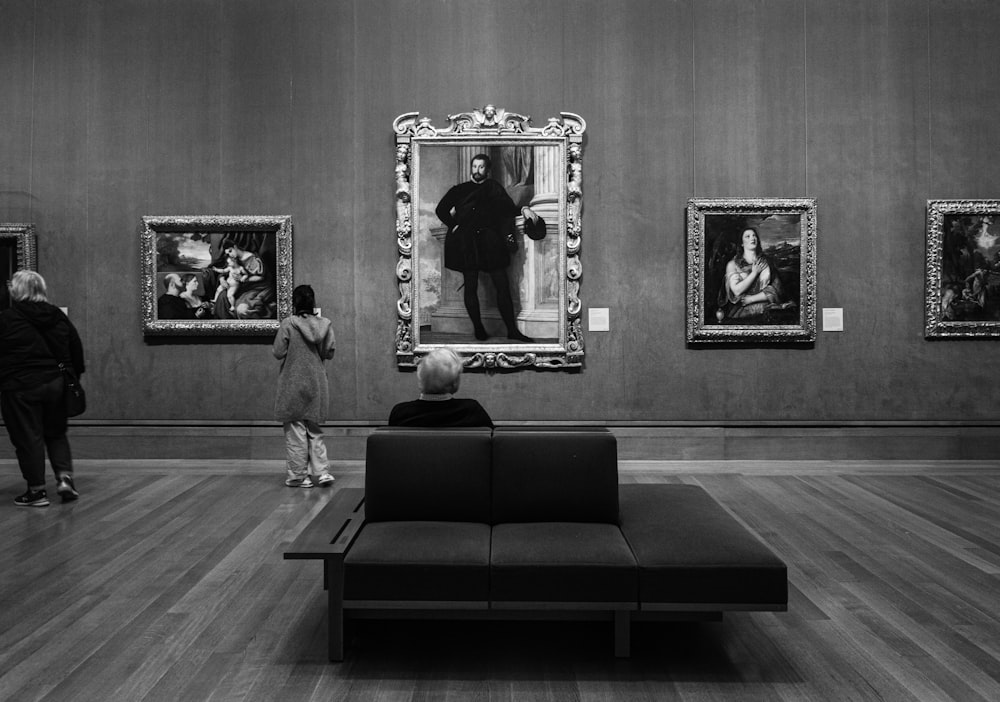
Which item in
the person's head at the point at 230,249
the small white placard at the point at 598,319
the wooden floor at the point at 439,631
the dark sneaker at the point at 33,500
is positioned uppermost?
the person's head at the point at 230,249

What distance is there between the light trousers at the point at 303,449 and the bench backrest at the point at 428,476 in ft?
15.1

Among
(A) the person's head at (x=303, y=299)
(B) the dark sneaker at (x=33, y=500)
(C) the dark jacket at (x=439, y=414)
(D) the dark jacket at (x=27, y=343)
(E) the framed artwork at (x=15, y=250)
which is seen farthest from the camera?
(E) the framed artwork at (x=15, y=250)

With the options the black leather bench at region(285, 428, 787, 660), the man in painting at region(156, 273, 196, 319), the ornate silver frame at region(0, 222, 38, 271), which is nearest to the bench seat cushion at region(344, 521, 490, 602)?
the black leather bench at region(285, 428, 787, 660)

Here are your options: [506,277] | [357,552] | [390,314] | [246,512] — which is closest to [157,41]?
[390,314]

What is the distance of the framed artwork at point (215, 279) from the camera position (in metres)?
10.6

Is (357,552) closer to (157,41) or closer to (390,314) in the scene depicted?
(390,314)

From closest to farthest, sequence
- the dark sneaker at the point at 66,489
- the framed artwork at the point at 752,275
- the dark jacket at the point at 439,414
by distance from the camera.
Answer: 1. the dark jacket at the point at 439,414
2. the dark sneaker at the point at 66,489
3. the framed artwork at the point at 752,275

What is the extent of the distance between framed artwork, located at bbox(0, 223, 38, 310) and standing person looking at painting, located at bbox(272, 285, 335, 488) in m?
4.03

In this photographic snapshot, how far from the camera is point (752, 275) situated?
34.5 ft

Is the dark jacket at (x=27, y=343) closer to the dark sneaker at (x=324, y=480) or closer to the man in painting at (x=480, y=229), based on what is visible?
the dark sneaker at (x=324, y=480)

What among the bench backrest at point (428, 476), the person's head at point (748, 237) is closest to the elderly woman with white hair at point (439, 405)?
the bench backrest at point (428, 476)

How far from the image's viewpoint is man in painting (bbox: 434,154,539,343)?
1054cm

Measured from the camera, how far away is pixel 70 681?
159 inches

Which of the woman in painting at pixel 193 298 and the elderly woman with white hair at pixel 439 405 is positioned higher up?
the woman in painting at pixel 193 298
